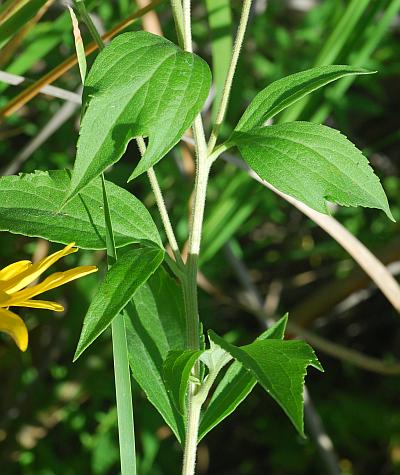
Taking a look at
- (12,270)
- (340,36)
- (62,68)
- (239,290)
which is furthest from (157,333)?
(239,290)

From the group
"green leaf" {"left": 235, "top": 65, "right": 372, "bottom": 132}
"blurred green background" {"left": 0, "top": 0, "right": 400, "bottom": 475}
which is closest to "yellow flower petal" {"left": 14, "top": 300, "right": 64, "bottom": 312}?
"green leaf" {"left": 235, "top": 65, "right": 372, "bottom": 132}

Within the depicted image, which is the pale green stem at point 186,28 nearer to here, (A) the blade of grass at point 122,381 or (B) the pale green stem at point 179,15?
(B) the pale green stem at point 179,15

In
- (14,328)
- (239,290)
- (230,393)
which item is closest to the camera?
(14,328)

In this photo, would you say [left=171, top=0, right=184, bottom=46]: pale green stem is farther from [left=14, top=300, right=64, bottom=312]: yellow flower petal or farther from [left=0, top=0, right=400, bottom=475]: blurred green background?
[left=0, top=0, right=400, bottom=475]: blurred green background

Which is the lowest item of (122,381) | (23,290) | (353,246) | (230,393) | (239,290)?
(239,290)

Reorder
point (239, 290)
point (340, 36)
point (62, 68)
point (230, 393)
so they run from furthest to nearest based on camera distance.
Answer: point (239, 290)
point (340, 36)
point (62, 68)
point (230, 393)

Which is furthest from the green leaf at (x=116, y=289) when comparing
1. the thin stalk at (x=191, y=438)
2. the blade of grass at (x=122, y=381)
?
the thin stalk at (x=191, y=438)

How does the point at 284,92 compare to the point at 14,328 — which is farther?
the point at 284,92

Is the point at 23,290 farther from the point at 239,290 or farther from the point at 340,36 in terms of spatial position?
the point at 239,290
